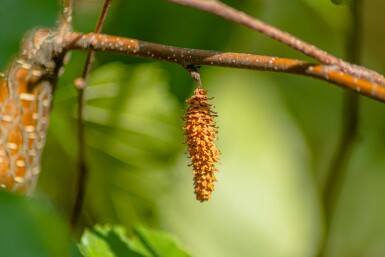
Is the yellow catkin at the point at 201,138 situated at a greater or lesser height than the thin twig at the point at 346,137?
lesser

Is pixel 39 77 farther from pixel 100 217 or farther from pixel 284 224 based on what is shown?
pixel 284 224

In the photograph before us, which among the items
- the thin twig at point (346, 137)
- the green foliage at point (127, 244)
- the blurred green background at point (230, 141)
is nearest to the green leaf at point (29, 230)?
the green foliage at point (127, 244)

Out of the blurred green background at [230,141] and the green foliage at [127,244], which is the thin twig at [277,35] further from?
the blurred green background at [230,141]

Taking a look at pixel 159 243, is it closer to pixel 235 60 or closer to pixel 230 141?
pixel 235 60

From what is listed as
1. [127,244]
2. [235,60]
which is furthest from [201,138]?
[127,244]

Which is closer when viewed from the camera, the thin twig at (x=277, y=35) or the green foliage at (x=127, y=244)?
the thin twig at (x=277, y=35)

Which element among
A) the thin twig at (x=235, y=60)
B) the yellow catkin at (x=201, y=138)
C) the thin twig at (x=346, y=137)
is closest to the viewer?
the thin twig at (x=235, y=60)
